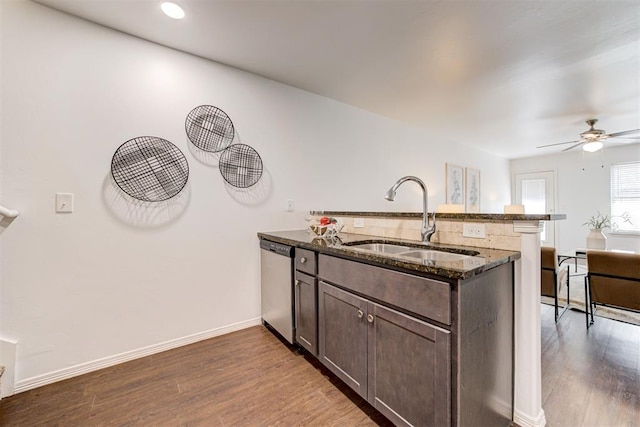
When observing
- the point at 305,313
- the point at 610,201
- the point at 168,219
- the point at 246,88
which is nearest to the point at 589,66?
the point at 246,88

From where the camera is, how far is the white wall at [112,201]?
170cm

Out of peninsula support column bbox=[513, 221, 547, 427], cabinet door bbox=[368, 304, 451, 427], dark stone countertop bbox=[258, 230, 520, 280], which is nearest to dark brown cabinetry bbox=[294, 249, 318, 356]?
dark stone countertop bbox=[258, 230, 520, 280]

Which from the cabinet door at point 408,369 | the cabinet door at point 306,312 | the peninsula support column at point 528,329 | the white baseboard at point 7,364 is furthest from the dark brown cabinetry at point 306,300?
the white baseboard at point 7,364

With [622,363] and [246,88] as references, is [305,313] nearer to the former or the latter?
[246,88]

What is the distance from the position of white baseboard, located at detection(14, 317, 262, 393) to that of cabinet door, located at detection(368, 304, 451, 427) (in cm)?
150

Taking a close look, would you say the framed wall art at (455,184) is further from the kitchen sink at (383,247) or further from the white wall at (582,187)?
the kitchen sink at (383,247)

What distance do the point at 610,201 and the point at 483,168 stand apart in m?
2.33

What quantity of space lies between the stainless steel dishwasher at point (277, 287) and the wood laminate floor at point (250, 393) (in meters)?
0.21

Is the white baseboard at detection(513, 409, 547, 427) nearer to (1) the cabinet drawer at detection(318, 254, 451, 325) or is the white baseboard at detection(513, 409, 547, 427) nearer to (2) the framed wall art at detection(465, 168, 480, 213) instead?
(1) the cabinet drawer at detection(318, 254, 451, 325)

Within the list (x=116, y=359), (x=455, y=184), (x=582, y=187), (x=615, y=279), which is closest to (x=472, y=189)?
(x=455, y=184)

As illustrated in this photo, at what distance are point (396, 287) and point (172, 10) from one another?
218 centimetres

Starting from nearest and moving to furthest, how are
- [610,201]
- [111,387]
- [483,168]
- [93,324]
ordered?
[111,387]
[93,324]
[610,201]
[483,168]

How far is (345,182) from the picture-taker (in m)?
3.41

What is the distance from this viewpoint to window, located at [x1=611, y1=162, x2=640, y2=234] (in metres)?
5.11
